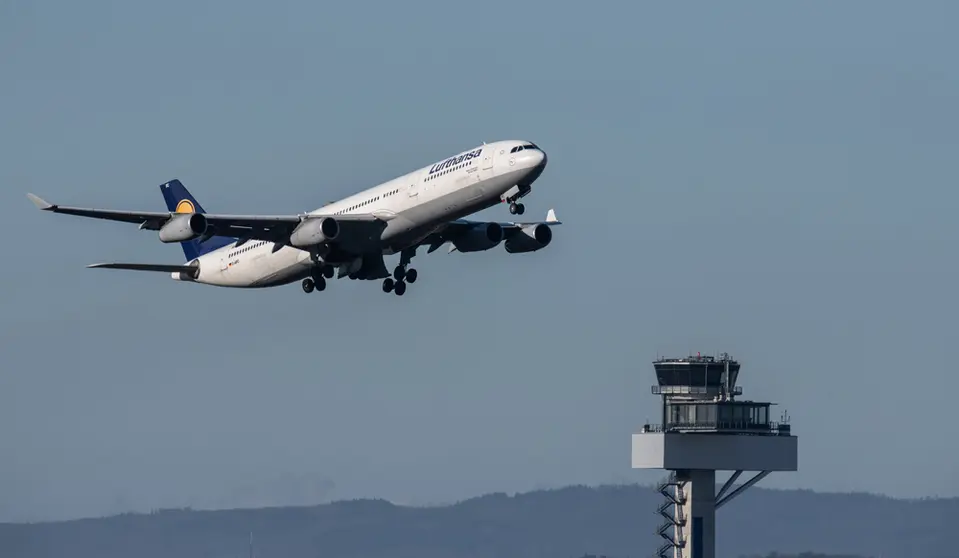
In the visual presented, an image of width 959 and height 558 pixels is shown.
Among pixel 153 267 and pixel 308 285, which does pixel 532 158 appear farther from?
pixel 153 267

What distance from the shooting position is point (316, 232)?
86875 mm

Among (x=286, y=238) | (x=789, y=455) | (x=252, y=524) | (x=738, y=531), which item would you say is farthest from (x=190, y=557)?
(x=286, y=238)

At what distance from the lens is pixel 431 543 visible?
7205 inches

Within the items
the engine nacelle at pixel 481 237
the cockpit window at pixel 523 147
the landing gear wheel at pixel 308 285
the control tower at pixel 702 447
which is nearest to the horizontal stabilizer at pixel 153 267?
the landing gear wheel at pixel 308 285

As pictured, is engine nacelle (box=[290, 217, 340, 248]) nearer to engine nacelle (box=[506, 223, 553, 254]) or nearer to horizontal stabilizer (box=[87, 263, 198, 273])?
engine nacelle (box=[506, 223, 553, 254])

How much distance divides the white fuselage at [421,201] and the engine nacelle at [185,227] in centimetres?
660

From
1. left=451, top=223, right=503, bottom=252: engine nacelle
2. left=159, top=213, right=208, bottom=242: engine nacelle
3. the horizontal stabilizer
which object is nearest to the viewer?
left=159, top=213, right=208, bottom=242: engine nacelle

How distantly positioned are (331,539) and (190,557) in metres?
17.3

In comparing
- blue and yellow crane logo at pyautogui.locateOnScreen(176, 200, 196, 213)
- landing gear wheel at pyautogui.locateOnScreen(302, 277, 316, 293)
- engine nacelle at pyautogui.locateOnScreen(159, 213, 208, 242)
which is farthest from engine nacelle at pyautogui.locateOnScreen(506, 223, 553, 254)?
blue and yellow crane logo at pyautogui.locateOnScreen(176, 200, 196, 213)

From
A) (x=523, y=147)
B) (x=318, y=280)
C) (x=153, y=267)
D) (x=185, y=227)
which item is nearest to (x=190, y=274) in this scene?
(x=153, y=267)

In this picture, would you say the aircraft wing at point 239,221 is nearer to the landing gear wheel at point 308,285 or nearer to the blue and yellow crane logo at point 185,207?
the landing gear wheel at point 308,285

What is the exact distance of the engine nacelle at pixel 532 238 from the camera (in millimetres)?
92750

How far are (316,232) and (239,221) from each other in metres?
4.15

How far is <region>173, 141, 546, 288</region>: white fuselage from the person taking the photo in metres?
81.6
